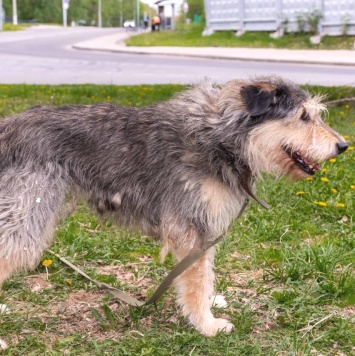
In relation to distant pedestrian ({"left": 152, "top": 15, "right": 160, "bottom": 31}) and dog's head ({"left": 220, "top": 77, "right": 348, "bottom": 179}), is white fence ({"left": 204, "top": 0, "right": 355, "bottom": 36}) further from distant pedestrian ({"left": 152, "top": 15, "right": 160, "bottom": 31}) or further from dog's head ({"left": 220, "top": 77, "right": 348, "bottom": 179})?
dog's head ({"left": 220, "top": 77, "right": 348, "bottom": 179})

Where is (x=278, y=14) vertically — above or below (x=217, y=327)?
above

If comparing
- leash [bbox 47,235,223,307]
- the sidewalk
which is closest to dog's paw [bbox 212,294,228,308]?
leash [bbox 47,235,223,307]

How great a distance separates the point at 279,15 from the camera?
98.5 feet

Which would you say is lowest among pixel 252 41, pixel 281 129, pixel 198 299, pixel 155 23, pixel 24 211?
pixel 198 299

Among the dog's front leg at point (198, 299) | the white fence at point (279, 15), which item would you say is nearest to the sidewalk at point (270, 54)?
the white fence at point (279, 15)

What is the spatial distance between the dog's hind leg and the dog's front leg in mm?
898

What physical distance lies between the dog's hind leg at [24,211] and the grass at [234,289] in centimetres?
54

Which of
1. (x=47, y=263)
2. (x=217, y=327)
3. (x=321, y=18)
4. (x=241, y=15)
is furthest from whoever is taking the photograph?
(x=241, y=15)

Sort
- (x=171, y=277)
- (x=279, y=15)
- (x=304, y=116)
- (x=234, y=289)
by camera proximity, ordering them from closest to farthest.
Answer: (x=304, y=116)
(x=171, y=277)
(x=234, y=289)
(x=279, y=15)

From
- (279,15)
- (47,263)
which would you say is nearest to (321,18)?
(279,15)

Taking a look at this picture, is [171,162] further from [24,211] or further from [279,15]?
[279,15]

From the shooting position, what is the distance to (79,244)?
213 inches

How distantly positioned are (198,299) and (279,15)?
2766 cm

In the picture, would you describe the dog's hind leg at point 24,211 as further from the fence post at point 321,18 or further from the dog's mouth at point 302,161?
the fence post at point 321,18
